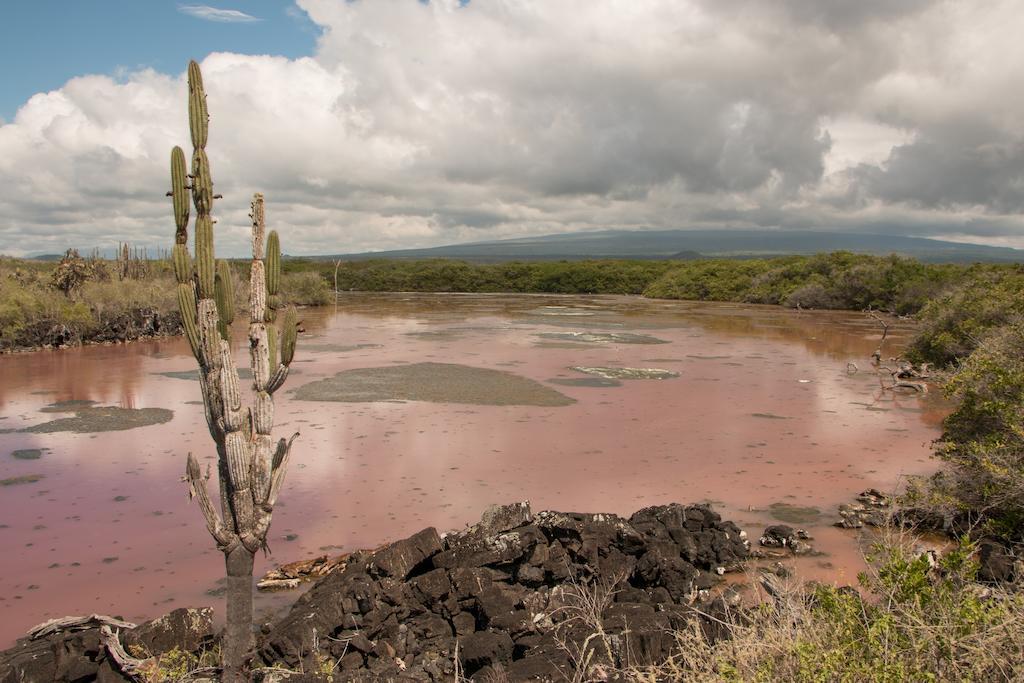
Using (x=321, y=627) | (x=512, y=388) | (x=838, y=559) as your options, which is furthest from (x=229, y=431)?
(x=512, y=388)

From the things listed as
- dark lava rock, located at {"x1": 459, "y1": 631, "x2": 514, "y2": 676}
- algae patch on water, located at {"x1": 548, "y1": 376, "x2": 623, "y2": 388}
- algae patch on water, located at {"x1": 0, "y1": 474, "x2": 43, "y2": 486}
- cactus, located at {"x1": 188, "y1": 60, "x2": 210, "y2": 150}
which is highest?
cactus, located at {"x1": 188, "y1": 60, "x2": 210, "y2": 150}

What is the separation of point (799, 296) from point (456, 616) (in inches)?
1888

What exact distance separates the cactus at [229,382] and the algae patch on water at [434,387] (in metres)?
10.3

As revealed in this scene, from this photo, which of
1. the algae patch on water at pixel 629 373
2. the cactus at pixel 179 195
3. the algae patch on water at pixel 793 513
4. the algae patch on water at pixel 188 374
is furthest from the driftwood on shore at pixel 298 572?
the algae patch on water at pixel 629 373

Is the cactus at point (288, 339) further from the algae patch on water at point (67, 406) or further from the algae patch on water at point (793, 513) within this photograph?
the algae patch on water at point (67, 406)

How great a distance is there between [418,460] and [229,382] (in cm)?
600

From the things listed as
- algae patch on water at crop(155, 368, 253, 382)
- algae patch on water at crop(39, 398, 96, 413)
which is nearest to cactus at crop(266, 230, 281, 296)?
algae patch on water at crop(39, 398, 96, 413)

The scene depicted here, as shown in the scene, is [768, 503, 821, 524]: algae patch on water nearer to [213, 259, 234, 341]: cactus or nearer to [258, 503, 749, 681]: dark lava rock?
[258, 503, 749, 681]: dark lava rock

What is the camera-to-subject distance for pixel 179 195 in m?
5.73

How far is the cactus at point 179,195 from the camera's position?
568cm

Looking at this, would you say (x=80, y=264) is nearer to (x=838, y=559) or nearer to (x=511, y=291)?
(x=838, y=559)

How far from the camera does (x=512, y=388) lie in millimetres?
17906

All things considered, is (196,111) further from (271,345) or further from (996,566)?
(996,566)

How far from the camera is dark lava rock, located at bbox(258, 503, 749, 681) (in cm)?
527
